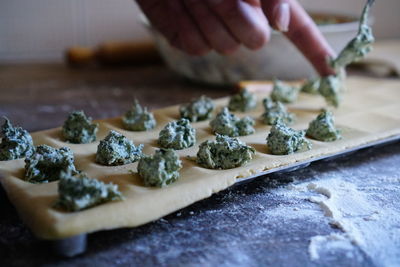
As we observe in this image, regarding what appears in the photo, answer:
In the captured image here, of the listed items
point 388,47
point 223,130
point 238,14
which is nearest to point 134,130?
point 223,130

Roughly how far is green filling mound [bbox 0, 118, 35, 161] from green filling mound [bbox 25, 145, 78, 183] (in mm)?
94

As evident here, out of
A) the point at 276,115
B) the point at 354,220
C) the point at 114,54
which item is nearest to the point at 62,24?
the point at 114,54

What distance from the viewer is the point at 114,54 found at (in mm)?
2570

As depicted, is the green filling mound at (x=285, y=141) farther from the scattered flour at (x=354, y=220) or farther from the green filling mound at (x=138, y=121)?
the green filling mound at (x=138, y=121)

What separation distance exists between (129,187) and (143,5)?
108 centimetres

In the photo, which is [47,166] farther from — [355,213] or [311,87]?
[311,87]

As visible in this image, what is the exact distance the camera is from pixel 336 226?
1.06 m

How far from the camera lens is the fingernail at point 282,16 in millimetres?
1496

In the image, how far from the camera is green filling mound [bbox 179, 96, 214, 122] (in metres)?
1.50

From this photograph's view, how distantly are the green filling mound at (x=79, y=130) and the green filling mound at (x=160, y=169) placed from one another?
1.00 ft

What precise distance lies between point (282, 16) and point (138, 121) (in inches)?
20.9

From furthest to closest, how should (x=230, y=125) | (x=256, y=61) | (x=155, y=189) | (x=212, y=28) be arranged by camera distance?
1. (x=256, y=61)
2. (x=212, y=28)
3. (x=230, y=125)
4. (x=155, y=189)

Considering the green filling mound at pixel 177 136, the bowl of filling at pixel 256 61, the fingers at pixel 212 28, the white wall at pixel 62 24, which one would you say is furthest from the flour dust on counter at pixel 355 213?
the white wall at pixel 62 24

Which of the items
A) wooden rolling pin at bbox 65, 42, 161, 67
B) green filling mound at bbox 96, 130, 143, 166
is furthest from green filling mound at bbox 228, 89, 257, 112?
wooden rolling pin at bbox 65, 42, 161, 67
